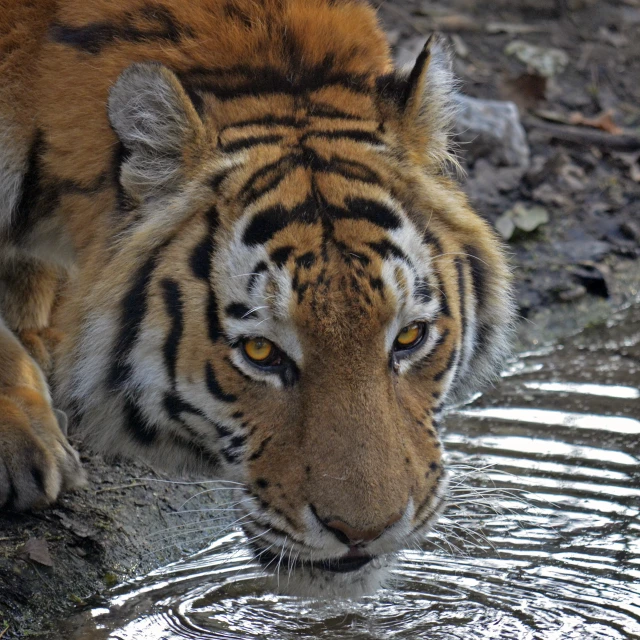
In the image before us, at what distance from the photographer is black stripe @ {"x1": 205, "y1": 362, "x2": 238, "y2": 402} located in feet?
10.2

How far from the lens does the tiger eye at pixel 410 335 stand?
3.04 metres

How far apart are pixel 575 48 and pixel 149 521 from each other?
6.31m

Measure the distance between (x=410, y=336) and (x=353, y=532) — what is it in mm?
600

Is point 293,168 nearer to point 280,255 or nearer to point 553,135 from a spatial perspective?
point 280,255

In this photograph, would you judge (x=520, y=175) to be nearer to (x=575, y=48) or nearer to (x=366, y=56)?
(x=575, y=48)

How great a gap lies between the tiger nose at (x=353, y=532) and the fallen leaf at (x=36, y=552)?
111cm

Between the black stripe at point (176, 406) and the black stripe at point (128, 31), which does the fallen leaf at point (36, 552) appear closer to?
the black stripe at point (176, 406)

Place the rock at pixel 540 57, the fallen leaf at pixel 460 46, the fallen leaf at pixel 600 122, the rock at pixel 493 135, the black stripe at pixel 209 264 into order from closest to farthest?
the black stripe at pixel 209 264 → the rock at pixel 493 135 → the fallen leaf at pixel 600 122 → the fallen leaf at pixel 460 46 → the rock at pixel 540 57

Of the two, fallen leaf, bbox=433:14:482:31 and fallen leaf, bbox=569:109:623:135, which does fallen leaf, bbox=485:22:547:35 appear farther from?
fallen leaf, bbox=569:109:623:135

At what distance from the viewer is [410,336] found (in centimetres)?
308

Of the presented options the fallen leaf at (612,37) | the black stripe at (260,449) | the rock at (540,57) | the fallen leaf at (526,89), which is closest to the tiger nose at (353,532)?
the black stripe at (260,449)

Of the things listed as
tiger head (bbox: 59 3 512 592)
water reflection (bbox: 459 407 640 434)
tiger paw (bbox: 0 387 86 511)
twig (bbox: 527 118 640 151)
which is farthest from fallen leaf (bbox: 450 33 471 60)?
tiger paw (bbox: 0 387 86 511)

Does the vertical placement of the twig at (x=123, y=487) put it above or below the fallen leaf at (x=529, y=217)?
below

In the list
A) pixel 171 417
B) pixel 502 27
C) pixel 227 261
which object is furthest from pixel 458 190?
pixel 502 27
